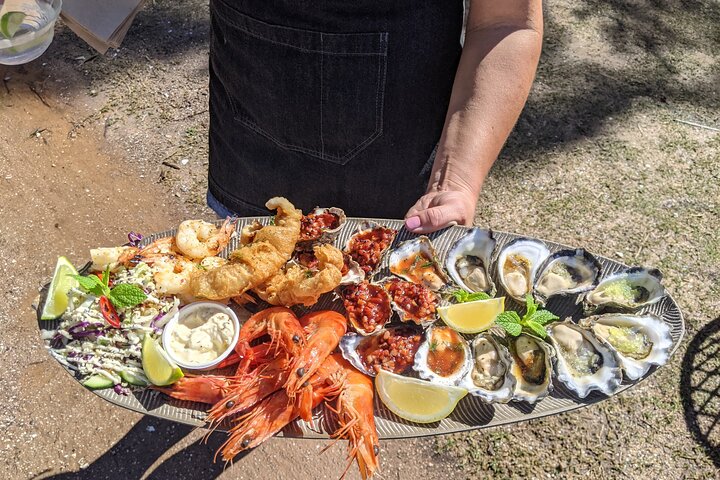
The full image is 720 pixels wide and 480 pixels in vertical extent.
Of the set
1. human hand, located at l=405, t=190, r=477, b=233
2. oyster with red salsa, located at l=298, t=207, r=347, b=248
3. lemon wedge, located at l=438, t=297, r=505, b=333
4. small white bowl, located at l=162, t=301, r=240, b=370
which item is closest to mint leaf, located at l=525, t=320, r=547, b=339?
lemon wedge, located at l=438, t=297, r=505, b=333

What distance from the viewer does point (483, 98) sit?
7.79 feet

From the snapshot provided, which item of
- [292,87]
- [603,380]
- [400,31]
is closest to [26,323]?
[292,87]

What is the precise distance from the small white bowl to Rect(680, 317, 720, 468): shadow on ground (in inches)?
119

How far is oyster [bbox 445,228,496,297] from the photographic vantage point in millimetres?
2637

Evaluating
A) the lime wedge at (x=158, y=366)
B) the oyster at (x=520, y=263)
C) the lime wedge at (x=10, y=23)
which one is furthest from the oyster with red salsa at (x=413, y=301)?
the lime wedge at (x=10, y=23)

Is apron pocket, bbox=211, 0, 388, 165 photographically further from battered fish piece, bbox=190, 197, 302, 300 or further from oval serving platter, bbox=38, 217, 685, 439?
→ oval serving platter, bbox=38, 217, 685, 439

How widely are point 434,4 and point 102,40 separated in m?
1.51

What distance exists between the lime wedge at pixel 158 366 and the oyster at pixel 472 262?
4.33 feet

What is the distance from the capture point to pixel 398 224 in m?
2.67

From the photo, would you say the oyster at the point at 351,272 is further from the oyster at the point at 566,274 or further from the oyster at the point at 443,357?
the oyster at the point at 566,274

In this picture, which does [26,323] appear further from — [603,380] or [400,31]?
[603,380]

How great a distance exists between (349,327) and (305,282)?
0.30 metres

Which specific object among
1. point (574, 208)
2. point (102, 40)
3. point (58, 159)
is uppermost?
point (102, 40)

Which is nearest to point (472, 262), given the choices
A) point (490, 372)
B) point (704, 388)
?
point (490, 372)
